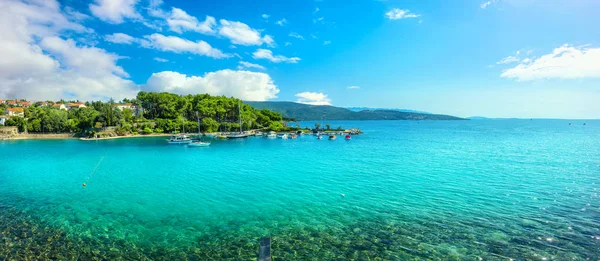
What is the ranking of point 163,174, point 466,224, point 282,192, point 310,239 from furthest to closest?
1. point 163,174
2. point 282,192
3. point 466,224
4. point 310,239

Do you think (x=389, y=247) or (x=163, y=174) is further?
(x=163, y=174)

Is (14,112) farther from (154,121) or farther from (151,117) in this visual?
(154,121)

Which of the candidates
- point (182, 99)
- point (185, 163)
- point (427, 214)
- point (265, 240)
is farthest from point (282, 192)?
point (182, 99)

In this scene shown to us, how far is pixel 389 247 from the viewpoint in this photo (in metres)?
12.1

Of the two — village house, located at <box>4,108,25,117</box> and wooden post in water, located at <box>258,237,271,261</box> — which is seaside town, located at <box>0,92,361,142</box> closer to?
village house, located at <box>4,108,25,117</box>

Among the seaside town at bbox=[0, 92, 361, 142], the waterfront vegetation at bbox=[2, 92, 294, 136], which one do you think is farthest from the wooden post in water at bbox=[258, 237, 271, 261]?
the waterfront vegetation at bbox=[2, 92, 294, 136]

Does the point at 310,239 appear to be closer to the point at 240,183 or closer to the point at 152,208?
the point at 152,208

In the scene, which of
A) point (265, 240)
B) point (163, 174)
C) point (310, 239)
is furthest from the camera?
point (163, 174)

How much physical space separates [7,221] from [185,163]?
2223 cm

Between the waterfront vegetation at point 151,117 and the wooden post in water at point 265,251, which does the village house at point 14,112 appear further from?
the wooden post in water at point 265,251

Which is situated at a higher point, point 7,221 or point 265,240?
point 265,240

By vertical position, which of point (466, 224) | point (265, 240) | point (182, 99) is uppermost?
point (182, 99)

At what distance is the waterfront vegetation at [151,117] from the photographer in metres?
82.3

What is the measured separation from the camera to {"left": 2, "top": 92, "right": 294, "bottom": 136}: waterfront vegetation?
82.3 m
